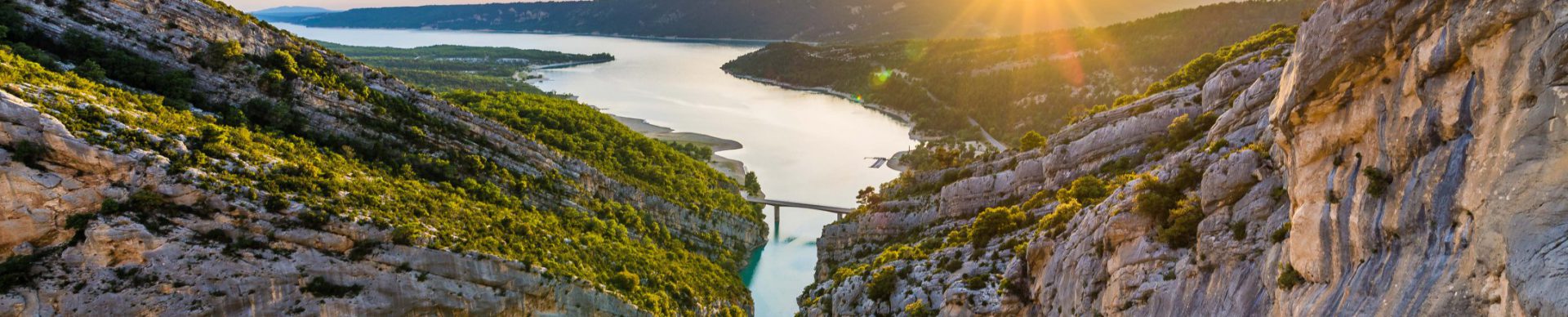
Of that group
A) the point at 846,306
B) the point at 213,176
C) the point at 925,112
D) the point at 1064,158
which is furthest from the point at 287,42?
the point at 925,112

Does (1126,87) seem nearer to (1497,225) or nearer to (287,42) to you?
(287,42)

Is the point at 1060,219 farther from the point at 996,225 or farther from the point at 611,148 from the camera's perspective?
the point at 611,148

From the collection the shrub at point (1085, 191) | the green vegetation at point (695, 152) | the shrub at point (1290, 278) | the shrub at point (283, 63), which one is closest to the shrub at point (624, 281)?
the shrub at point (283, 63)

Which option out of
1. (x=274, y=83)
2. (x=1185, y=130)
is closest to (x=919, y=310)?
(x=1185, y=130)

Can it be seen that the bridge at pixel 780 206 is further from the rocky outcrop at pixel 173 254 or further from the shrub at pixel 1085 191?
the rocky outcrop at pixel 173 254

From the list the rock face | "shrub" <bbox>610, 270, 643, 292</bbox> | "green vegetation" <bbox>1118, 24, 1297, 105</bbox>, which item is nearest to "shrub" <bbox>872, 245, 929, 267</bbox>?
the rock face

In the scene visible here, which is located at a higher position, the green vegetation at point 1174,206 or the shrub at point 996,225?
the green vegetation at point 1174,206

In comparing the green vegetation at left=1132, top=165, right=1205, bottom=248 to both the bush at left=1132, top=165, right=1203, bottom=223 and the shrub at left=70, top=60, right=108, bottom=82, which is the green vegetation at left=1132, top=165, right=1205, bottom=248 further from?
the shrub at left=70, top=60, right=108, bottom=82
